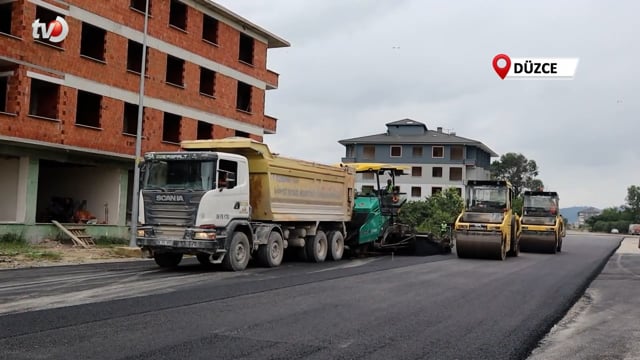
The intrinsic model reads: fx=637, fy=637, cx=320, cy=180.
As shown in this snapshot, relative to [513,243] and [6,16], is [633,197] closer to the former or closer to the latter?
[513,243]

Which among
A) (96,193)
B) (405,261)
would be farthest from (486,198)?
(96,193)

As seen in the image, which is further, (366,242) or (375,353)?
(366,242)

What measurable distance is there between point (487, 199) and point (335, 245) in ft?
21.0

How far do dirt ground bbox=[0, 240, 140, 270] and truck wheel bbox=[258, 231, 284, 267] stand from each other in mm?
5341

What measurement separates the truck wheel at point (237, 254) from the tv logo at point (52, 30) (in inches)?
512

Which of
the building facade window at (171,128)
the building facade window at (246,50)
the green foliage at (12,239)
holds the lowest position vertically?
the green foliage at (12,239)

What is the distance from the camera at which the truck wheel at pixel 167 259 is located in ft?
52.3

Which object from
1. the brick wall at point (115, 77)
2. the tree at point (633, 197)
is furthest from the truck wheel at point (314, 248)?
the tree at point (633, 197)

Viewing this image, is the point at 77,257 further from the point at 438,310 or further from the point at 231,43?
the point at 231,43

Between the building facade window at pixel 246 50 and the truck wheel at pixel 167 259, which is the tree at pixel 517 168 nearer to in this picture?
the building facade window at pixel 246 50

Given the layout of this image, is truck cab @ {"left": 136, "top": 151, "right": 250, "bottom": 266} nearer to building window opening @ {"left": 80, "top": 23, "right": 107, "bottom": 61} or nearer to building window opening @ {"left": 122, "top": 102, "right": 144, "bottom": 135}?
building window opening @ {"left": 80, "top": 23, "right": 107, "bottom": 61}

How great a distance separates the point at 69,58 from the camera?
24.7 m

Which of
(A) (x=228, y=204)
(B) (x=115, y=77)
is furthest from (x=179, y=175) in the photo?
(B) (x=115, y=77)

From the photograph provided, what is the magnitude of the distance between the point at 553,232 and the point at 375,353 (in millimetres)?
20891
